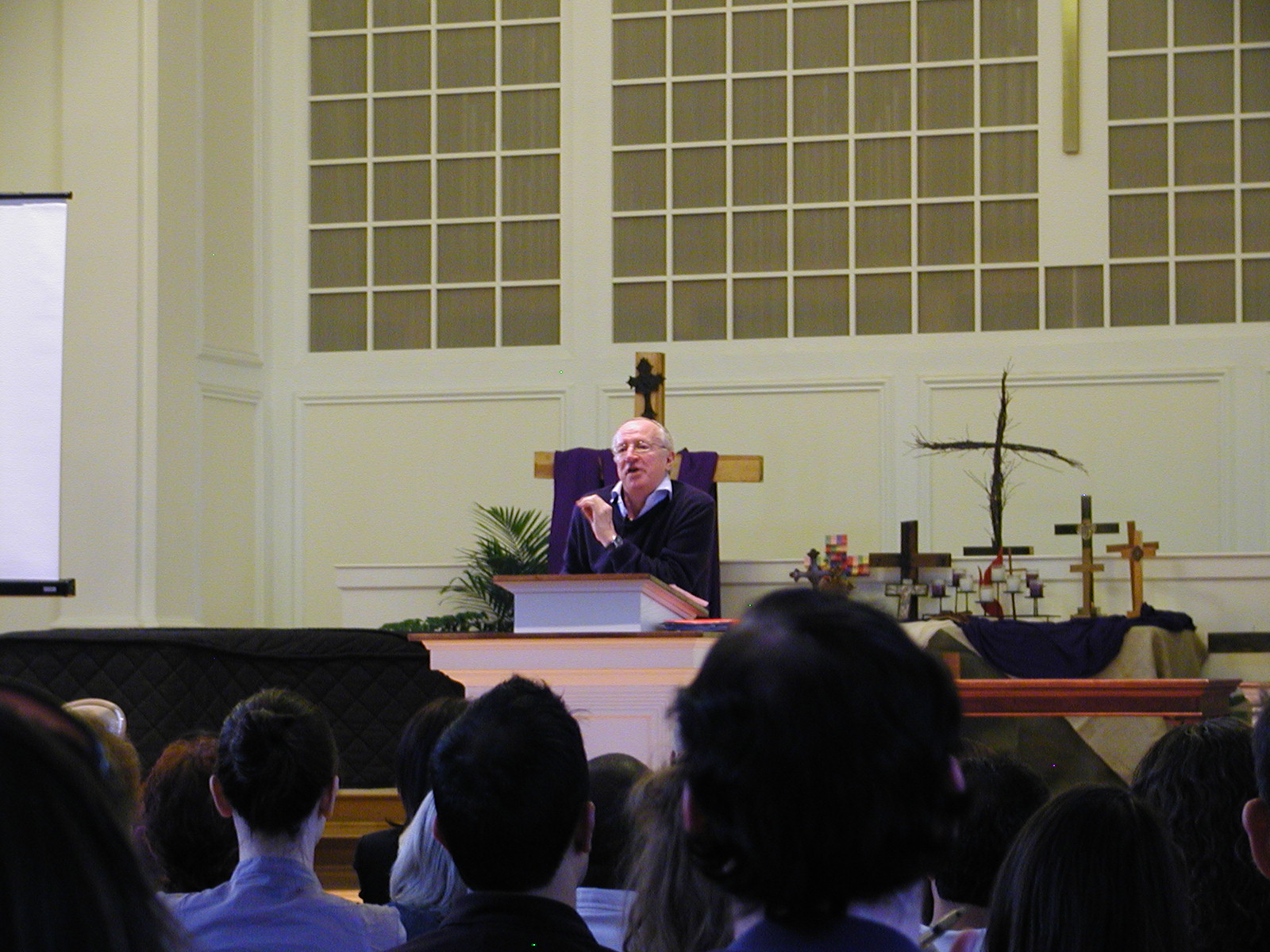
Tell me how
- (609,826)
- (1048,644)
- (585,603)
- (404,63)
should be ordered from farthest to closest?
(404,63) → (1048,644) → (585,603) → (609,826)

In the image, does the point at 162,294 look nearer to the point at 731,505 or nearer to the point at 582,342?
the point at 582,342

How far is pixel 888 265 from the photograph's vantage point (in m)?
9.90

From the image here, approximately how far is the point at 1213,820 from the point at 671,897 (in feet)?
2.70

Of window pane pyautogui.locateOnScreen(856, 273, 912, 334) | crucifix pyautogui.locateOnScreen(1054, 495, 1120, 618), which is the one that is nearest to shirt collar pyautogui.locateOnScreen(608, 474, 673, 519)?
crucifix pyautogui.locateOnScreen(1054, 495, 1120, 618)

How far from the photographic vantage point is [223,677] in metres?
7.39

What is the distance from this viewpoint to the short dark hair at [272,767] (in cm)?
265

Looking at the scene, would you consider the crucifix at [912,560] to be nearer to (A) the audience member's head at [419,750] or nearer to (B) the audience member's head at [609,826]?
(A) the audience member's head at [419,750]

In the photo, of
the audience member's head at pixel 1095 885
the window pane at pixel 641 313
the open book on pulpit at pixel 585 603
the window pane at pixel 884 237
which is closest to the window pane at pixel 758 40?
the window pane at pixel 884 237

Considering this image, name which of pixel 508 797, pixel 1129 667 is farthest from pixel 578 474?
pixel 508 797

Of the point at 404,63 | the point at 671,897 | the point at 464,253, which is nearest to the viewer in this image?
the point at 671,897

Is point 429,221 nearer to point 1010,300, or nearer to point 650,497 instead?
point 1010,300

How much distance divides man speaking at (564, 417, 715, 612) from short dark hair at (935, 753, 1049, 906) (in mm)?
4037

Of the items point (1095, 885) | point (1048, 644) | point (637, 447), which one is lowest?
point (1048, 644)

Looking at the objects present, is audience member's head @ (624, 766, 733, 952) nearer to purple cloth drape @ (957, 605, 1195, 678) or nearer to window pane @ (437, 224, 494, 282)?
purple cloth drape @ (957, 605, 1195, 678)
